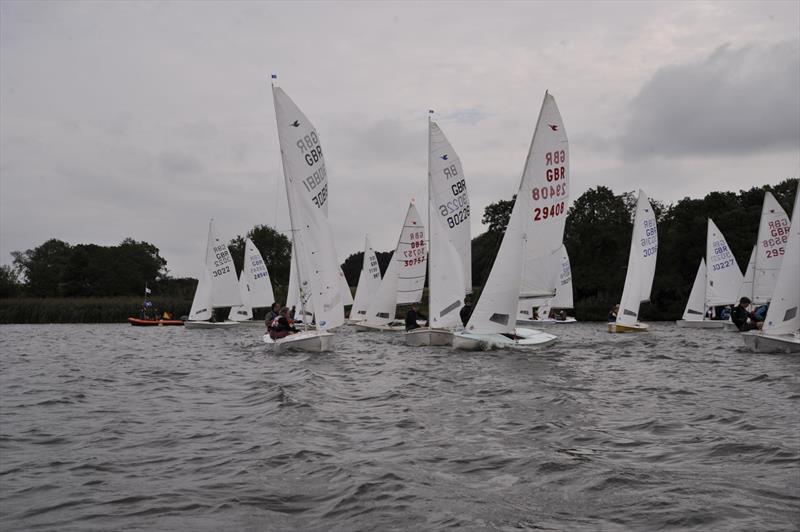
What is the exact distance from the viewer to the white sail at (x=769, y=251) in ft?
99.5

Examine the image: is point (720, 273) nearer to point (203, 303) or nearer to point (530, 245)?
point (530, 245)

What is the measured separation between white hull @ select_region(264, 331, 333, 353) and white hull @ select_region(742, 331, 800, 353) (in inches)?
392

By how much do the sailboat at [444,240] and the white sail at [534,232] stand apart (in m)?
2.02

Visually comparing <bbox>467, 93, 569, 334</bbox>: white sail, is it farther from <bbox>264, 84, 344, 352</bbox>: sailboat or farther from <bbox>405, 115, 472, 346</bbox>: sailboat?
<bbox>264, 84, 344, 352</bbox>: sailboat

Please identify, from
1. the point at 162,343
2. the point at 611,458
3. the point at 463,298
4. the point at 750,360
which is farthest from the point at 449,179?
the point at 611,458

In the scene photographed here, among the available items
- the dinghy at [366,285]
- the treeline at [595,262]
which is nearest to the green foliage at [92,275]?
the treeline at [595,262]

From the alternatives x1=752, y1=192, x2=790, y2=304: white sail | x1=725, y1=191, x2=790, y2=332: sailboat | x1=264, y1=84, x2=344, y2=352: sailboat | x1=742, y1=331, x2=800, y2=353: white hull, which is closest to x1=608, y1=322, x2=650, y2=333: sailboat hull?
x1=725, y1=191, x2=790, y2=332: sailboat

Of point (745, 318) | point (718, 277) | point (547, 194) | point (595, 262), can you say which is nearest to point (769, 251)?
point (745, 318)

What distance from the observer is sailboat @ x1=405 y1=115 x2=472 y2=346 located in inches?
813

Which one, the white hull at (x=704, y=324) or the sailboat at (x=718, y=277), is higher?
the sailboat at (x=718, y=277)

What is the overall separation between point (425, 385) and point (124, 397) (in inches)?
184

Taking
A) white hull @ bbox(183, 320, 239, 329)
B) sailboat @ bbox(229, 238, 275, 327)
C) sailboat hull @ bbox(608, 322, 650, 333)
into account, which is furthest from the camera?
sailboat @ bbox(229, 238, 275, 327)

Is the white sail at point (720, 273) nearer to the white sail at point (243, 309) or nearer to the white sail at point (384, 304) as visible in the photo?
the white sail at point (384, 304)

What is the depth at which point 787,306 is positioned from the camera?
16.7 m
